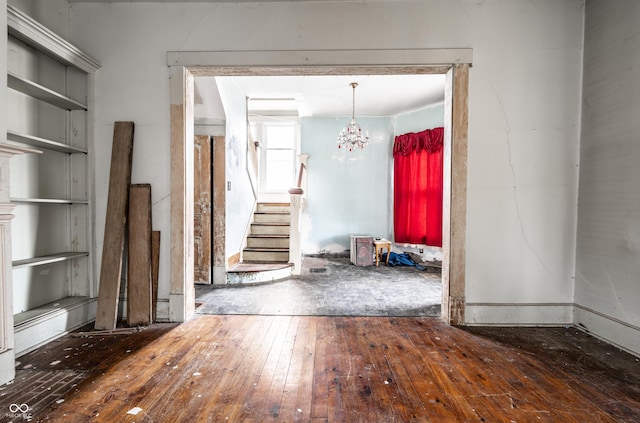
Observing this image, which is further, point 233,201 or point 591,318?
point 233,201

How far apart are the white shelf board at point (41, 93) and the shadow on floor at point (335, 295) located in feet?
7.01

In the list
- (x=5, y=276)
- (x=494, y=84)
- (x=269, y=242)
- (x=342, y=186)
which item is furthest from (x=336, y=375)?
(x=342, y=186)

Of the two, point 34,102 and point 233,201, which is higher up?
point 34,102

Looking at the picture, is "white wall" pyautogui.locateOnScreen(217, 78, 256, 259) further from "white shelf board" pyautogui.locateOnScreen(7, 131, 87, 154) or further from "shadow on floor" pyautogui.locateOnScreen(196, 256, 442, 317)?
"white shelf board" pyautogui.locateOnScreen(7, 131, 87, 154)

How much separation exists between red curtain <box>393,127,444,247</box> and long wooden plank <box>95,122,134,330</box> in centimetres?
463

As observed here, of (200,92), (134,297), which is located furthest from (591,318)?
(200,92)

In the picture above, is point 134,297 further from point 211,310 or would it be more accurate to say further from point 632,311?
point 632,311

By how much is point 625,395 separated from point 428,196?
4.14m

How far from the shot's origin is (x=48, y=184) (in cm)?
261

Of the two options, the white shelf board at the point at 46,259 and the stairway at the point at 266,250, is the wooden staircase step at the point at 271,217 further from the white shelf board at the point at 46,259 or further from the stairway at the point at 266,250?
the white shelf board at the point at 46,259

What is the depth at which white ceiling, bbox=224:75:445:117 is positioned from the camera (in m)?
4.52

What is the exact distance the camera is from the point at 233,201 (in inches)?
176

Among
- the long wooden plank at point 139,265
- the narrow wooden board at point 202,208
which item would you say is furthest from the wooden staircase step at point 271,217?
the long wooden plank at point 139,265

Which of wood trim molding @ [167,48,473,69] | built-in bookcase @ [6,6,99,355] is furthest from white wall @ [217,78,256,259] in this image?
built-in bookcase @ [6,6,99,355]
